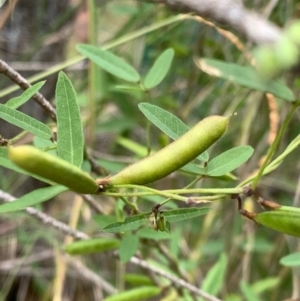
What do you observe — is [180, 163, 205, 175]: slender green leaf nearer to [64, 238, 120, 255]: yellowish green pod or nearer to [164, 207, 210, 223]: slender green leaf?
[164, 207, 210, 223]: slender green leaf

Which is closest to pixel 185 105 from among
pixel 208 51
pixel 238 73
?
pixel 208 51

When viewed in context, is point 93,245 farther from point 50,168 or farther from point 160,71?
point 50,168

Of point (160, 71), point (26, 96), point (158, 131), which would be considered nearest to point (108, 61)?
point (160, 71)

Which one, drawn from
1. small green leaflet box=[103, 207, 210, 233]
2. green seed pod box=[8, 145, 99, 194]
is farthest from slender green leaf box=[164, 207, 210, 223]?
green seed pod box=[8, 145, 99, 194]

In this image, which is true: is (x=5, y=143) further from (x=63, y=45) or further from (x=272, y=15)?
(x=63, y=45)

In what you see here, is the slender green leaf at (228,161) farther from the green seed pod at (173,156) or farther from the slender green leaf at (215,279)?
the slender green leaf at (215,279)
